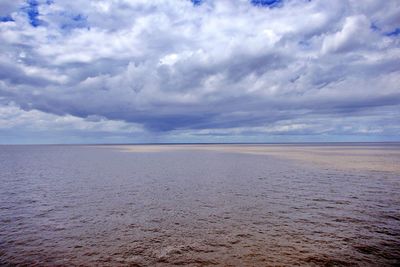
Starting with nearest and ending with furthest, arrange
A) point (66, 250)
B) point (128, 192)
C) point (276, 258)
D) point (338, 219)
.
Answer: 1. point (276, 258)
2. point (66, 250)
3. point (338, 219)
4. point (128, 192)

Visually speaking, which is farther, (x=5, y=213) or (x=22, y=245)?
(x=5, y=213)

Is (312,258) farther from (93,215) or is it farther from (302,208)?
(93,215)

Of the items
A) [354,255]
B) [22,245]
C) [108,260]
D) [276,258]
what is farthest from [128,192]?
[354,255]

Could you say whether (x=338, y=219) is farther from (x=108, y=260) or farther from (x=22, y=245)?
(x=22, y=245)

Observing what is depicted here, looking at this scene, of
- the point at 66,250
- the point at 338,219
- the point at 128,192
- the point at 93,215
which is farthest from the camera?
the point at 128,192

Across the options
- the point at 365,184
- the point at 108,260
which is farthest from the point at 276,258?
the point at 365,184

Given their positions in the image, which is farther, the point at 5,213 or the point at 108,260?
the point at 5,213

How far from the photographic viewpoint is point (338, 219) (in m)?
19.5

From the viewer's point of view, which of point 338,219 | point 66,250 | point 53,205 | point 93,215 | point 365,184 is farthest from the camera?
point 365,184

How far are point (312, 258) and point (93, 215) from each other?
1674 cm

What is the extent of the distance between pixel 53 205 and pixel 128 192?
810 centimetres

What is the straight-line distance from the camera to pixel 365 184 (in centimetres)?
3353

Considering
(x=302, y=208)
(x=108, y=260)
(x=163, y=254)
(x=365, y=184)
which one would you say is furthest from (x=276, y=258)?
(x=365, y=184)

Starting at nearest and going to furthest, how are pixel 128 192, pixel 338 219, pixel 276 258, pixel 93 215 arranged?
pixel 276 258 < pixel 338 219 < pixel 93 215 < pixel 128 192
